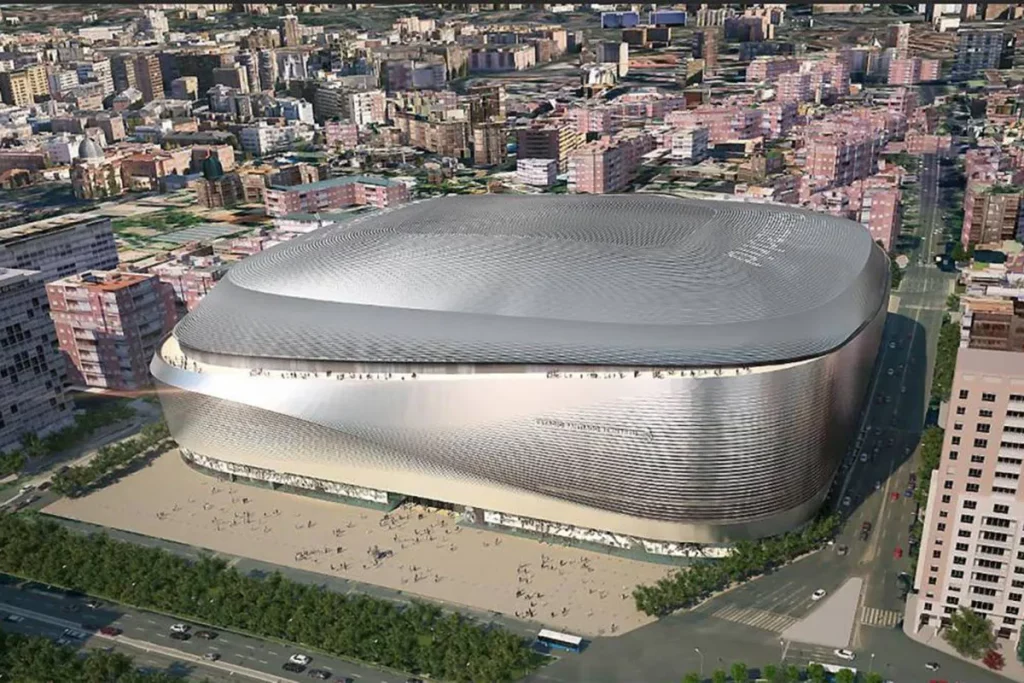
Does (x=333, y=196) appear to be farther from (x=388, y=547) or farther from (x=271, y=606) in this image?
(x=271, y=606)

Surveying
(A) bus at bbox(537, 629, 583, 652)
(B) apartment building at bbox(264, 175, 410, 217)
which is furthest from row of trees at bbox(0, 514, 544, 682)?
(B) apartment building at bbox(264, 175, 410, 217)

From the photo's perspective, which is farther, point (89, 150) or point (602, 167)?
point (89, 150)

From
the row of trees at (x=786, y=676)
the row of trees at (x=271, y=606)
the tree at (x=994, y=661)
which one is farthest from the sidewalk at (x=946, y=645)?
the row of trees at (x=271, y=606)

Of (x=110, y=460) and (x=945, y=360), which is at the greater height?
(x=945, y=360)

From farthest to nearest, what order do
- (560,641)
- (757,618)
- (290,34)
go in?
(290,34)
(757,618)
(560,641)

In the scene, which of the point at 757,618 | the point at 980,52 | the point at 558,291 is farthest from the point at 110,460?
the point at 980,52
